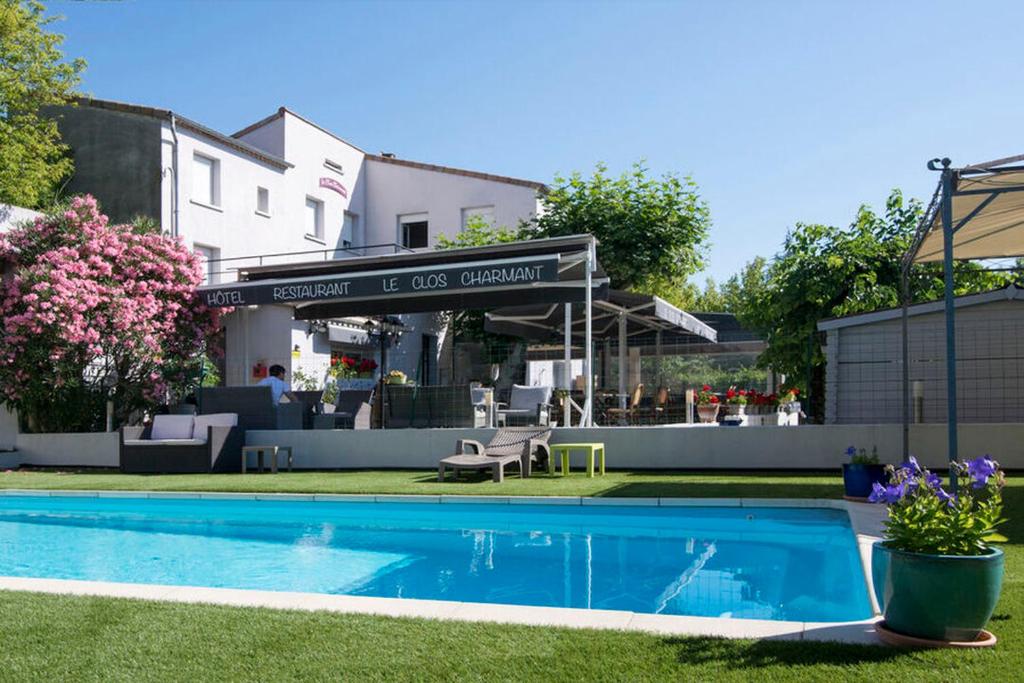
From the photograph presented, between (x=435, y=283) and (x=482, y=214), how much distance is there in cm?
1404

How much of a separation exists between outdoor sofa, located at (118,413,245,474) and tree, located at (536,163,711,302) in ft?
40.4

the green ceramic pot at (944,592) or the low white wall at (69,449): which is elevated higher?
the green ceramic pot at (944,592)

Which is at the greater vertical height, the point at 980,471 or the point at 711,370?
the point at 711,370

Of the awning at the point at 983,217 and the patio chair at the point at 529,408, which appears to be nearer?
the awning at the point at 983,217

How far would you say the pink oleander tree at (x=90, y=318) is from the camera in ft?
51.6

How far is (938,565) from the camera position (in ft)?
12.0


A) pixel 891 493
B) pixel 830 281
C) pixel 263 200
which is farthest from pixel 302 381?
pixel 891 493

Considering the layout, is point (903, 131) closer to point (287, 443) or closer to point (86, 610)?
point (287, 443)

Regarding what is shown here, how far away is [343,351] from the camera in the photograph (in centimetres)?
2278

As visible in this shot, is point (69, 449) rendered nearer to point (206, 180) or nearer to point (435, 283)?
point (435, 283)

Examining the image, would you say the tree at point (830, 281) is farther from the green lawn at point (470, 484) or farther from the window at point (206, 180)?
the window at point (206, 180)

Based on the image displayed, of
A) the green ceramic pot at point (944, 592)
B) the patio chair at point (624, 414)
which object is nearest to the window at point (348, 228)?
the patio chair at point (624, 414)

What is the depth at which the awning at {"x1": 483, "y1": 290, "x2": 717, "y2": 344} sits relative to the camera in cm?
1558

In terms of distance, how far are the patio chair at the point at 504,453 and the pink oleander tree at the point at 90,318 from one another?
7495 mm
